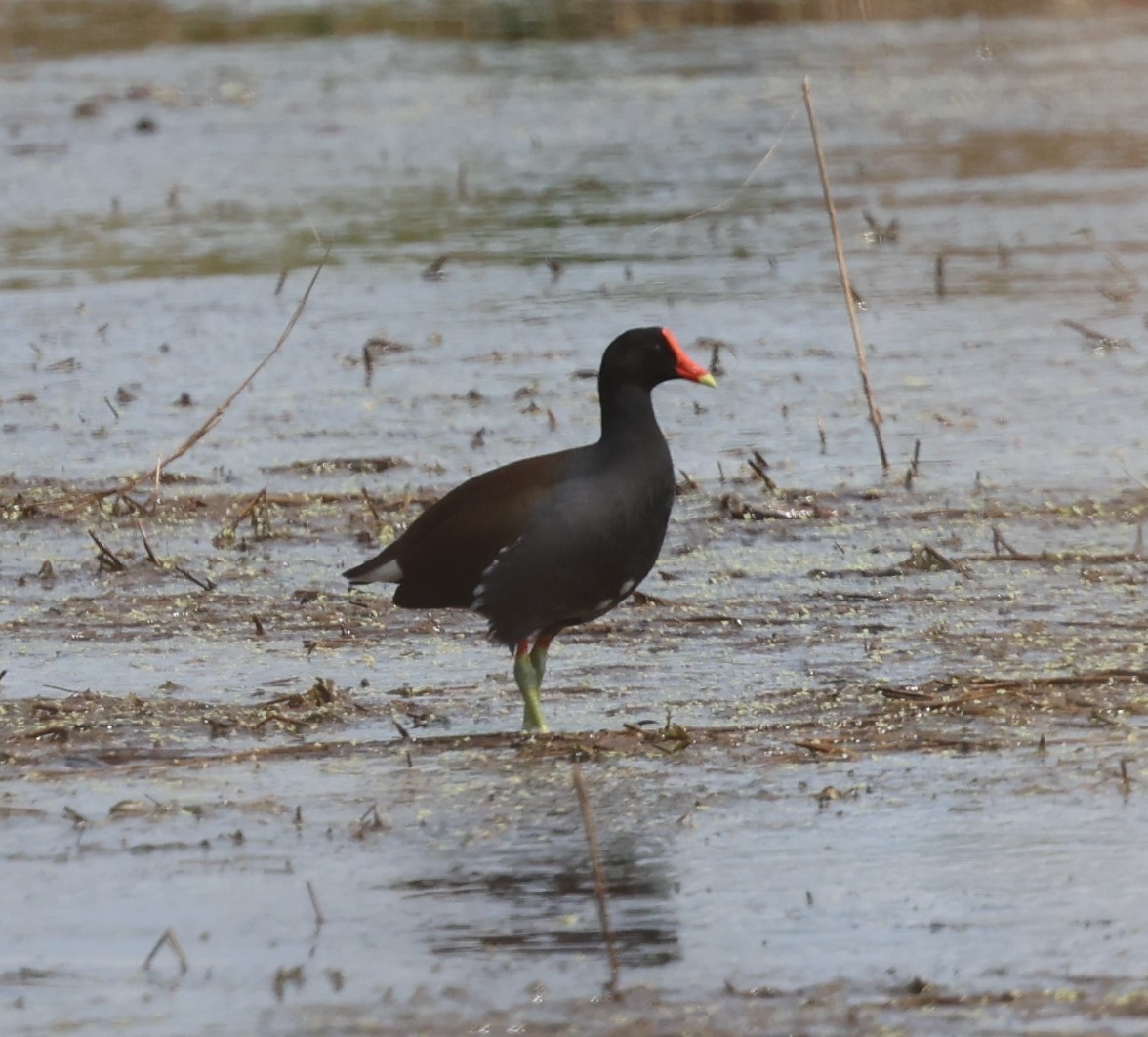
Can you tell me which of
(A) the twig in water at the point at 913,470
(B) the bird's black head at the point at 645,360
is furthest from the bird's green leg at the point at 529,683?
(A) the twig in water at the point at 913,470

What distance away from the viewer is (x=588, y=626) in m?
7.09

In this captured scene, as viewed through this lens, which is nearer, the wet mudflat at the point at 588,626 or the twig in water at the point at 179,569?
the wet mudflat at the point at 588,626

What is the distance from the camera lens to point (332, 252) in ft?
45.6

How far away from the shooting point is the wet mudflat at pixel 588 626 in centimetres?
445

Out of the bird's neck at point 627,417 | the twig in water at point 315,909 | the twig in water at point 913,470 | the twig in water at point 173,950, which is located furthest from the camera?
the twig in water at point 913,470

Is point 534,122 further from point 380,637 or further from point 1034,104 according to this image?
point 380,637

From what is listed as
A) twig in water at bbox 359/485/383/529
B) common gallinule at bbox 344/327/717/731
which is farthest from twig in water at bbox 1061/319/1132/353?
common gallinule at bbox 344/327/717/731

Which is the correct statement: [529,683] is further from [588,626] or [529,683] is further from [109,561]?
[109,561]

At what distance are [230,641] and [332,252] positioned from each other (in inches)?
284

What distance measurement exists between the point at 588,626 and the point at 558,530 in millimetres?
1243

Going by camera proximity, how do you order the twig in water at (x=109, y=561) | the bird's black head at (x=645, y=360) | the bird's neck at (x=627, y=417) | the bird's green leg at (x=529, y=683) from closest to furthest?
the bird's green leg at (x=529, y=683), the bird's neck at (x=627, y=417), the bird's black head at (x=645, y=360), the twig in water at (x=109, y=561)

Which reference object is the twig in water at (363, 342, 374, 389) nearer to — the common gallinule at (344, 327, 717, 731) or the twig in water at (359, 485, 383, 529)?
the twig in water at (359, 485, 383, 529)

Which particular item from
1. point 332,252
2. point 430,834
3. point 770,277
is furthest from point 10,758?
point 332,252

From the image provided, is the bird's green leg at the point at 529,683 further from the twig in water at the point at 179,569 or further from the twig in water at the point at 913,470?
the twig in water at the point at 913,470
